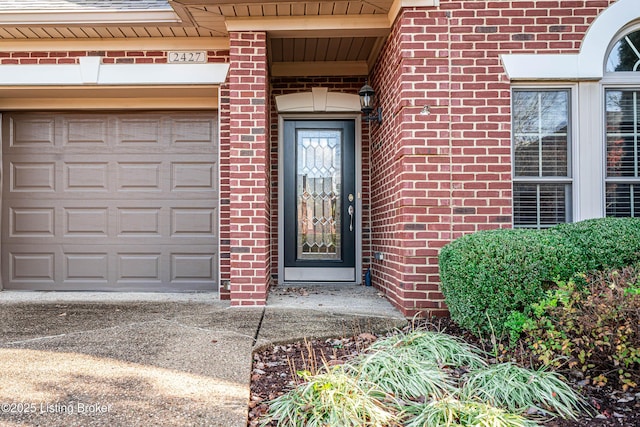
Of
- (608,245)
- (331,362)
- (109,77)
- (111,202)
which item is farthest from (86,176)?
(608,245)

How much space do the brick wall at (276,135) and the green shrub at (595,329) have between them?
2936mm

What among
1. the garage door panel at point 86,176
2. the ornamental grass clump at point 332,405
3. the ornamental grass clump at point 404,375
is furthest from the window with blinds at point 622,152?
the garage door panel at point 86,176

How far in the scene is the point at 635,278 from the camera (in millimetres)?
2783

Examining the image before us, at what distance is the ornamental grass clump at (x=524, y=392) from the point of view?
7.42 ft

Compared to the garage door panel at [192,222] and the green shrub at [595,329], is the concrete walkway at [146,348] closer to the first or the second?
the garage door panel at [192,222]

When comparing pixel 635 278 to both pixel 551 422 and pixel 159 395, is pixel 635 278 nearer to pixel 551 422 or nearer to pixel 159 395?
pixel 551 422

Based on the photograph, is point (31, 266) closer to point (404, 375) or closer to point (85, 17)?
point (85, 17)

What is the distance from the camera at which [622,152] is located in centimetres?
416

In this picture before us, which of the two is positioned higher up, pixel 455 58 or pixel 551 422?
pixel 455 58

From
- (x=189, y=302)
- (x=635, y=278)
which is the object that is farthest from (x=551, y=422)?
(x=189, y=302)

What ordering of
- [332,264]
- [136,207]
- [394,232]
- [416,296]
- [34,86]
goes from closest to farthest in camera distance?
[416,296] < [394,232] < [34,86] < [136,207] < [332,264]

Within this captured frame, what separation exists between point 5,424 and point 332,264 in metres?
4.06

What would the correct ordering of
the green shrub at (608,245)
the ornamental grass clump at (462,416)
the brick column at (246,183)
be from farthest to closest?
the brick column at (246,183)
the green shrub at (608,245)
the ornamental grass clump at (462,416)

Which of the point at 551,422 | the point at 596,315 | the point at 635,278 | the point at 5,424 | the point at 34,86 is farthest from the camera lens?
the point at 34,86
